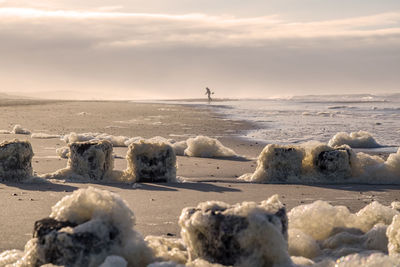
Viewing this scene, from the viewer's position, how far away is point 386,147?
15.3m

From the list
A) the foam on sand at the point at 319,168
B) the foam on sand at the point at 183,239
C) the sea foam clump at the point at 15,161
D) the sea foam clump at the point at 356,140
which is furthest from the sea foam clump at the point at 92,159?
the sea foam clump at the point at 356,140

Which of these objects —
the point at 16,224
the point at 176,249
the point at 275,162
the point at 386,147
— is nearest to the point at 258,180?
the point at 275,162

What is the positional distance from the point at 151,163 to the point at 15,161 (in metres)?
1.90

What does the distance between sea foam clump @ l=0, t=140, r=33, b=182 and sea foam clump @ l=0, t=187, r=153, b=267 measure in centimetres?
472

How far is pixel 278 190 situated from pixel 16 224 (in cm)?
374

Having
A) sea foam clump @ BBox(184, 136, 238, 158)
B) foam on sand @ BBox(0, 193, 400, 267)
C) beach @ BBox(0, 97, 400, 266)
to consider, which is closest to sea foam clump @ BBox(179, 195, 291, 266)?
foam on sand @ BBox(0, 193, 400, 267)

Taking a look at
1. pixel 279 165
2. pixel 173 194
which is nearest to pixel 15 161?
pixel 173 194

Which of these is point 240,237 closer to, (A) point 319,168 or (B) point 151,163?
(B) point 151,163

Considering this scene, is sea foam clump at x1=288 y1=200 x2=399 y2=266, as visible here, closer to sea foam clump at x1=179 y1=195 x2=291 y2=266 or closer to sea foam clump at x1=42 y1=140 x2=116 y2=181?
sea foam clump at x1=179 y1=195 x2=291 y2=266

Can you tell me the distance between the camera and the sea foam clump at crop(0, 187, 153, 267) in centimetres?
372

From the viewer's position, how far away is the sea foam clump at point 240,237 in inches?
145

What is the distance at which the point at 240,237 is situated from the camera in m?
3.68

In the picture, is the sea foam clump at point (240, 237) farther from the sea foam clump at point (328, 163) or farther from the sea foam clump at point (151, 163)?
the sea foam clump at point (328, 163)

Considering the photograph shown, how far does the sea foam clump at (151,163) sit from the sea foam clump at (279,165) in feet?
3.97
